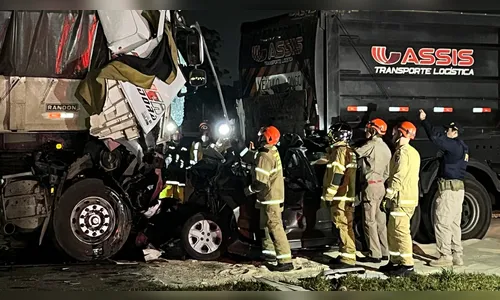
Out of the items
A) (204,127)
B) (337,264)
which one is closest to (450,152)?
(337,264)

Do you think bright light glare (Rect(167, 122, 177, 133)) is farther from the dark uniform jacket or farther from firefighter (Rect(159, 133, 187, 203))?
the dark uniform jacket

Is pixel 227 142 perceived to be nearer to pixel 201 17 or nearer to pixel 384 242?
pixel 201 17

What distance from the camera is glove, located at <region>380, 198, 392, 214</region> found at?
5.78 meters

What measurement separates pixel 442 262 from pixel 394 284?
693mm

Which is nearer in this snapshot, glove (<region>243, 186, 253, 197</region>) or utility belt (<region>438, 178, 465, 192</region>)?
glove (<region>243, 186, 253, 197</region>)

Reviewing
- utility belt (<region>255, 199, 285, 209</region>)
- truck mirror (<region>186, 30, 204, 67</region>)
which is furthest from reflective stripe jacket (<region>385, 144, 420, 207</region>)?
truck mirror (<region>186, 30, 204, 67</region>)

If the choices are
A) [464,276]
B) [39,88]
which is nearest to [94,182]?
[39,88]

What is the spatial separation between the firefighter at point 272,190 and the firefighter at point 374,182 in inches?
33.9

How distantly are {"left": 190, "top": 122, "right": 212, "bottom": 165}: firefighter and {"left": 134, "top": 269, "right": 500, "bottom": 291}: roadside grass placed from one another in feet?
4.14

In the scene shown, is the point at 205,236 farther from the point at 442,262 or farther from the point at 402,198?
the point at 442,262

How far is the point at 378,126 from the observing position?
5938mm

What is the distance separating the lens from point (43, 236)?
231 inches

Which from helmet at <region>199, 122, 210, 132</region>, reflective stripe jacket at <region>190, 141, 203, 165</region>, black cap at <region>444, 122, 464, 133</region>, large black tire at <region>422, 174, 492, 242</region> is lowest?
large black tire at <region>422, 174, 492, 242</region>

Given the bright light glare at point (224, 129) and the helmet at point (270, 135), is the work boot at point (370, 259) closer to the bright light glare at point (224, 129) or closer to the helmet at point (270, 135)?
the helmet at point (270, 135)
